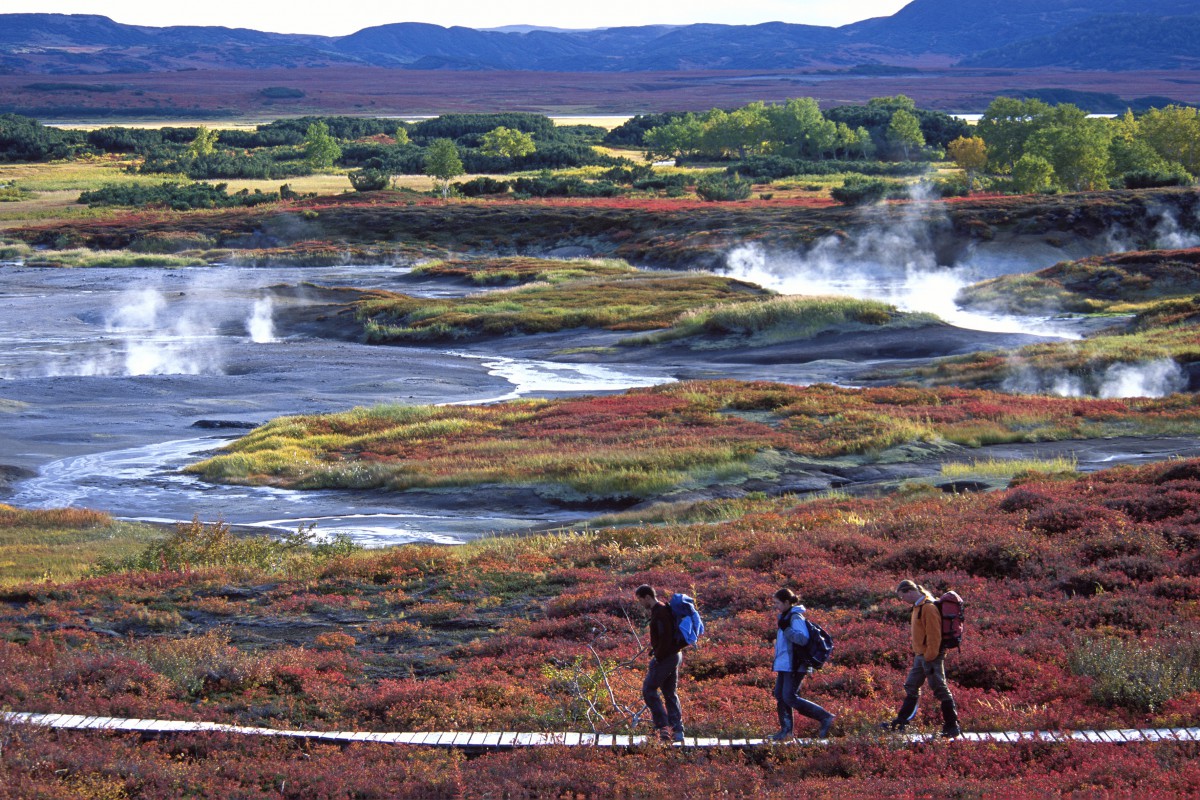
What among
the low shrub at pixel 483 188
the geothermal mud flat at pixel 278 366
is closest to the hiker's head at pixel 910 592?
the geothermal mud flat at pixel 278 366

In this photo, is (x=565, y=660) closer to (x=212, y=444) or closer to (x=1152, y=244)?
(x=212, y=444)

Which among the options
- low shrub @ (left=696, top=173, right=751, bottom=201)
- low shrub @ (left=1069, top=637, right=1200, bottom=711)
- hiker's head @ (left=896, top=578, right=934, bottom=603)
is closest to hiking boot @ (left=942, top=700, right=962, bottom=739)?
hiker's head @ (left=896, top=578, right=934, bottom=603)

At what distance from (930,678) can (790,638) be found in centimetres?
139

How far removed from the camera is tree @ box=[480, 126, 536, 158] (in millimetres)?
156375

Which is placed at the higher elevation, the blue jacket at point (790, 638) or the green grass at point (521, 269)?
the blue jacket at point (790, 638)

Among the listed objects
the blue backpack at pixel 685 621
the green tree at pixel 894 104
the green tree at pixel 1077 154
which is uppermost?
the green tree at pixel 894 104

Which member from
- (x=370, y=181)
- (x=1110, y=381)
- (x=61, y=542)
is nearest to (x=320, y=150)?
(x=370, y=181)

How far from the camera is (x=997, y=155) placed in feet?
382

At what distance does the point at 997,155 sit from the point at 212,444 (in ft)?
316

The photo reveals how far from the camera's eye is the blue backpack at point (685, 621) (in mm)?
11516

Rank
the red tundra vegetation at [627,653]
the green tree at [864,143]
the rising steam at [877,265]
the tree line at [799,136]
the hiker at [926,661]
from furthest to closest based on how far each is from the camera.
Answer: the green tree at [864,143]
the tree line at [799,136]
the rising steam at [877,265]
the hiker at [926,661]
the red tundra vegetation at [627,653]

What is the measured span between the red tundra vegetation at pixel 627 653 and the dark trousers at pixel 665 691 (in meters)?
0.37

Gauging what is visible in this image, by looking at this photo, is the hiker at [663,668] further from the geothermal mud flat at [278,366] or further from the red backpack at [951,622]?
the geothermal mud flat at [278,366]

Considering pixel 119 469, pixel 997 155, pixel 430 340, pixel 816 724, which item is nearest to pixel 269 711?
pixel 816 724
